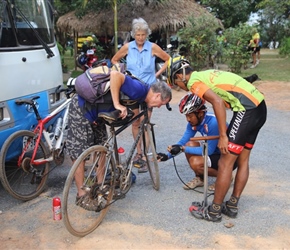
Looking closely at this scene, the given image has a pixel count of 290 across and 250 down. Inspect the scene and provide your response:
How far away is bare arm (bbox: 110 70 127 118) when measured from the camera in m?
3.20

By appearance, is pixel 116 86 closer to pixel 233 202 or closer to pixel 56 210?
pixel 56 210

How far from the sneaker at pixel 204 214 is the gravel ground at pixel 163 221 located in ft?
0.15

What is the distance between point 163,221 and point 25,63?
7.48 feet

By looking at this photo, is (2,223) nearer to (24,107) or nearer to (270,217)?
(24,107)

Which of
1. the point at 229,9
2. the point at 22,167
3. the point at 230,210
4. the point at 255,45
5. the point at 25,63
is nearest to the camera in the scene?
the point at 230,210

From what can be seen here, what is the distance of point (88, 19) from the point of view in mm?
16906

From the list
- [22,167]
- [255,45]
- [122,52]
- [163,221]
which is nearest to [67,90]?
[122,52]

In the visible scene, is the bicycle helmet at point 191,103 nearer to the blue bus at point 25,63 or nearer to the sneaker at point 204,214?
the sneaker at point 204,214

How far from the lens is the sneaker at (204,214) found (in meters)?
3.47

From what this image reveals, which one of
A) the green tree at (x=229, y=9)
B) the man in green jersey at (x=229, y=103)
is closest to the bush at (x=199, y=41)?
the man in green jersey at (x=229, y=103)

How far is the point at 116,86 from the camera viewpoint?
3213 mm

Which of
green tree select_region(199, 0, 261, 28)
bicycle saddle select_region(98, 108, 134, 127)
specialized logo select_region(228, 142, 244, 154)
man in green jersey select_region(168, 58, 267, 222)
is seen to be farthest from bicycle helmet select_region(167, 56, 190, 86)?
green tree select_region(199, 0, 261, 28)

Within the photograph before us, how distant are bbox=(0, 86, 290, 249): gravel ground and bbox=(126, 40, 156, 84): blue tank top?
1.28 metres

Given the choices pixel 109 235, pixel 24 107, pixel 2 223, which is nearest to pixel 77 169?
pixel 109 235
